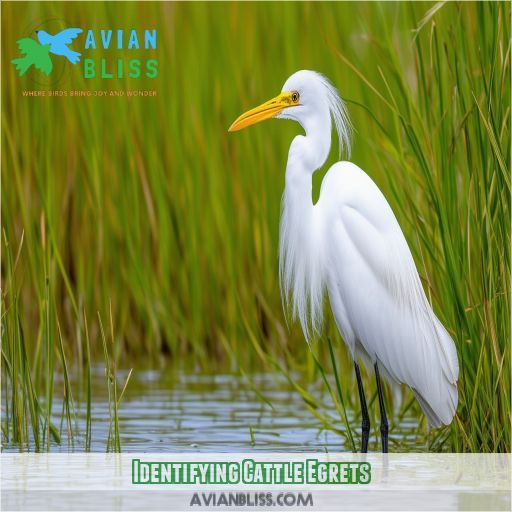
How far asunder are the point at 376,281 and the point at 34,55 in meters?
1.87

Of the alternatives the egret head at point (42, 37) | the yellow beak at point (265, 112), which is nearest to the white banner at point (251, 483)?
the yellow beak at point (265, 112)

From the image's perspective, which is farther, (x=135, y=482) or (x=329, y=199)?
(x=329, y=199)

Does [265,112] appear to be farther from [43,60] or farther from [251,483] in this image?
[251,483]

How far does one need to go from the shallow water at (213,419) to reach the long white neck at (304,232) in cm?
43

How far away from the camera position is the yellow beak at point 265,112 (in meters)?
4.38

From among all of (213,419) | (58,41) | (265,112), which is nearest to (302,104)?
(265,112)

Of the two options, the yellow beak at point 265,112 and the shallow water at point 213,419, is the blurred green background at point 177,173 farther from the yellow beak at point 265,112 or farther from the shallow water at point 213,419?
the yellow beak at point 265,112

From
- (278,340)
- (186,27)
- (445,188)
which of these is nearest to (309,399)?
(445,188)

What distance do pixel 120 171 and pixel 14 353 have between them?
8.56 feet

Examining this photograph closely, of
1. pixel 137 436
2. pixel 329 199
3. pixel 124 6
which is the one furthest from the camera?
pixel 124 6

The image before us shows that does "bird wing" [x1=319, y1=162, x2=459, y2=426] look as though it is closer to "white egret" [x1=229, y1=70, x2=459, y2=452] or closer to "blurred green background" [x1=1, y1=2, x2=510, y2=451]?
"white egret" [x1=229, y1=70, x2=459, y2=452]

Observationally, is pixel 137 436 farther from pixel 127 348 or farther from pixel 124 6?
pixel 124 6

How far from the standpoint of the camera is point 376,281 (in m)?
4.38

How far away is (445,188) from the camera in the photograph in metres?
4.11
